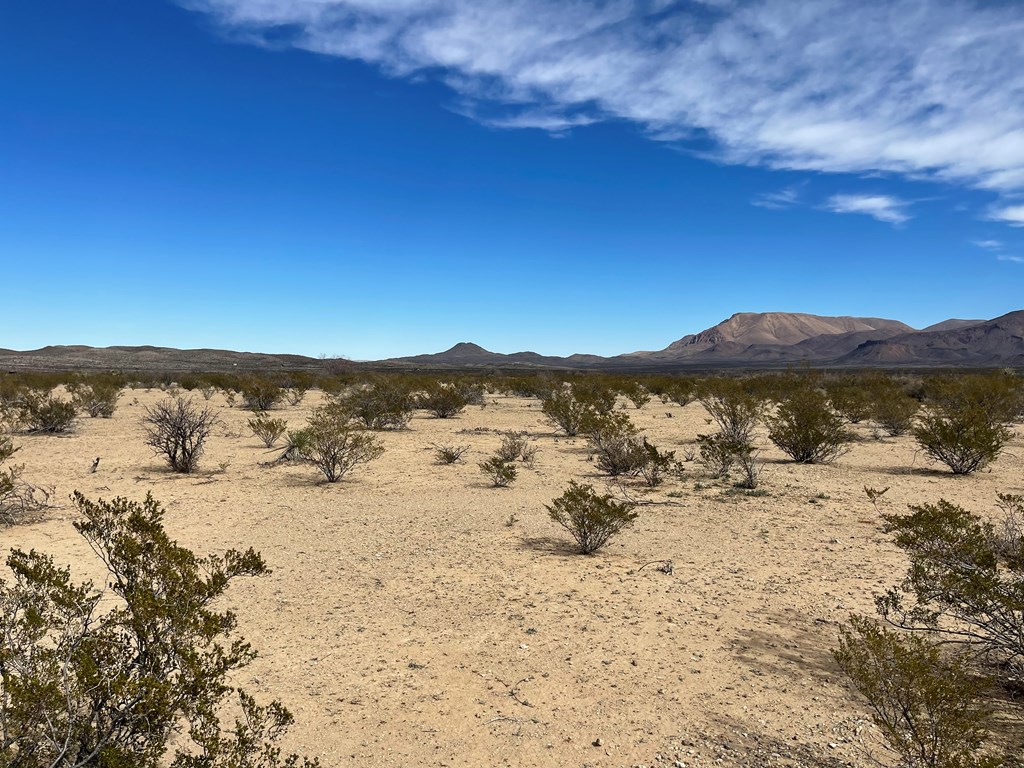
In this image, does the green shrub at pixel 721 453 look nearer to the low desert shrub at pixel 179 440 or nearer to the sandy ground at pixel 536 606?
the sandy ground at pixel 536 606

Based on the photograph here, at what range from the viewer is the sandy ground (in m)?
3.94

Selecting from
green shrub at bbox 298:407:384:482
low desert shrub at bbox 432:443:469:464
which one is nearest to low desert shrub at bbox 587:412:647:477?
low desert shrub at bbox 432:443:469:464

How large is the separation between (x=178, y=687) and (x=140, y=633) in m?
0.31

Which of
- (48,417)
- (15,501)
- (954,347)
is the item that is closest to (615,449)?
(15,501)

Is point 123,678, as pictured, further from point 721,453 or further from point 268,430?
point 268,430

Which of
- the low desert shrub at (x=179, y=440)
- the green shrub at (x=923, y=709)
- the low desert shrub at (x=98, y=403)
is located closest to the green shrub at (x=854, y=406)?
the green shrub at (x=923, y=709)

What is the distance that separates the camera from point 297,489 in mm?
11180

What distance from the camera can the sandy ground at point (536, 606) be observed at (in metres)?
3.94

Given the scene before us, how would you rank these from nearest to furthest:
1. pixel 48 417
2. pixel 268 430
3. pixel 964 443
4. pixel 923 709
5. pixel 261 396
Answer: pixel 923 709 < pixel 964 443 < pixel 268 430 < pixel 48 417 < pixel 261 396

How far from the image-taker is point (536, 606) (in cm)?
599

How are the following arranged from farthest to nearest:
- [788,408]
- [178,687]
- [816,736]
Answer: [788,408] < [816,736] < [178,687]

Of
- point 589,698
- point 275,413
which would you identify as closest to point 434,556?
point 589,698

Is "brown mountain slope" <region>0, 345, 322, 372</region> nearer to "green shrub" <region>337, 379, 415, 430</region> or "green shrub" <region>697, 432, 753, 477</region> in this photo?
"green shrub" <region>337, 379, 415, 430</region>

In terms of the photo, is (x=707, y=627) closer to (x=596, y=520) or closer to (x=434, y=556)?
(x=596, y=520)
